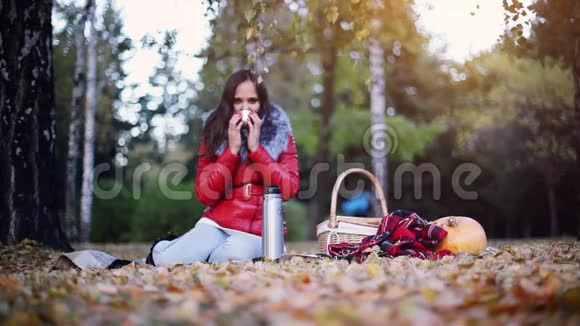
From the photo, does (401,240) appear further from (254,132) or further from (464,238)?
(254,132)

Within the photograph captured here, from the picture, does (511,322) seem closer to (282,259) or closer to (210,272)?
(210,272)

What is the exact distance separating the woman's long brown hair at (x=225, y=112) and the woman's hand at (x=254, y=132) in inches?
11.7

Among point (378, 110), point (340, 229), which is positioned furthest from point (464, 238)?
point (378, 110)

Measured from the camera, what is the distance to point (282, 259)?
3.82 metres

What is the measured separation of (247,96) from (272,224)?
112 centimetres

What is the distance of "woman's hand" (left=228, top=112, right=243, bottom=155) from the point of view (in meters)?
4.18

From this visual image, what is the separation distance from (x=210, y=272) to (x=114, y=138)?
40.2 ft

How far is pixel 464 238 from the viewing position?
13.5 feet

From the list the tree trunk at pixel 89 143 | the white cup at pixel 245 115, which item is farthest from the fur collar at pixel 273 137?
the tree trunk at pixel 89 143

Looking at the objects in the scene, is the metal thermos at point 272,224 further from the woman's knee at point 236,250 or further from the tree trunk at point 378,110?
the tree trunk at point 378,110

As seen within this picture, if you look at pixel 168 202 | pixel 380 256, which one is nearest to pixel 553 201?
pixel 168 202

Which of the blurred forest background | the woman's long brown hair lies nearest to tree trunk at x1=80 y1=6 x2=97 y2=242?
the blurred forest background

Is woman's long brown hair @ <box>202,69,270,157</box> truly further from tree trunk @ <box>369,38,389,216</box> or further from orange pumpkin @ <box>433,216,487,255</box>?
tree trunk @ <box>369,38,389,216</box>

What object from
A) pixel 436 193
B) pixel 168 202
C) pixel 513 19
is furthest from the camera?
pixel 436 193
